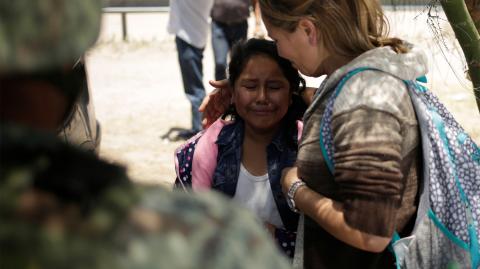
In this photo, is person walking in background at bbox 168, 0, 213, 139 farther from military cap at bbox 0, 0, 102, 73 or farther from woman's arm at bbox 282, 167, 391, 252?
military cap at bbox 0, 0, 102, 73

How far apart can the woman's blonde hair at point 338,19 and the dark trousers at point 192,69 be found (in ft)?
13.8

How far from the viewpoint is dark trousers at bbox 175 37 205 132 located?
20.7 ft

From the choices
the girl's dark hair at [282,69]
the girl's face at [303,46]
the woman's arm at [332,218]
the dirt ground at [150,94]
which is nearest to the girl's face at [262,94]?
the girl's dark hair at [282,69]

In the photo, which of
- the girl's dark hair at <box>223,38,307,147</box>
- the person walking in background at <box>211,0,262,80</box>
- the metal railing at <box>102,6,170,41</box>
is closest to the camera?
the girl's dark hair at <box>223,38,307,147</box>

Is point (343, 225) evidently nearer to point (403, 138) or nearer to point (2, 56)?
point (403, 138)

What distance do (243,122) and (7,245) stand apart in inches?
76.2

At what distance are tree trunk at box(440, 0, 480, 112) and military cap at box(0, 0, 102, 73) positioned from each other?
6.75 ft

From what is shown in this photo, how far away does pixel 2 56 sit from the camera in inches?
29.5

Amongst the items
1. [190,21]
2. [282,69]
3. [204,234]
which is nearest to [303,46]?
[282,69]

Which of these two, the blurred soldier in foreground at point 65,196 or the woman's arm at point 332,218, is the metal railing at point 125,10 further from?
the blurred soldier in foreground at point 65,196

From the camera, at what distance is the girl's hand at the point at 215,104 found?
2801 mm

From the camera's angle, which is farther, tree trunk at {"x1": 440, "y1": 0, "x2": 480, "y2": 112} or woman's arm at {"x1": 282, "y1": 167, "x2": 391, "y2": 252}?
tree trunk at {"x1": 440, "y1": 0, "x2": 480, "y2": 112}

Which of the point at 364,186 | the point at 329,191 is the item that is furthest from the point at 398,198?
the point at 329,191

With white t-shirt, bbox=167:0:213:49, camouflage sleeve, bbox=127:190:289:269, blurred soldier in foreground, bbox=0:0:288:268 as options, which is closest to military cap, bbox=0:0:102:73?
blurred soldier in foreground, bbox=0:0:288:268
